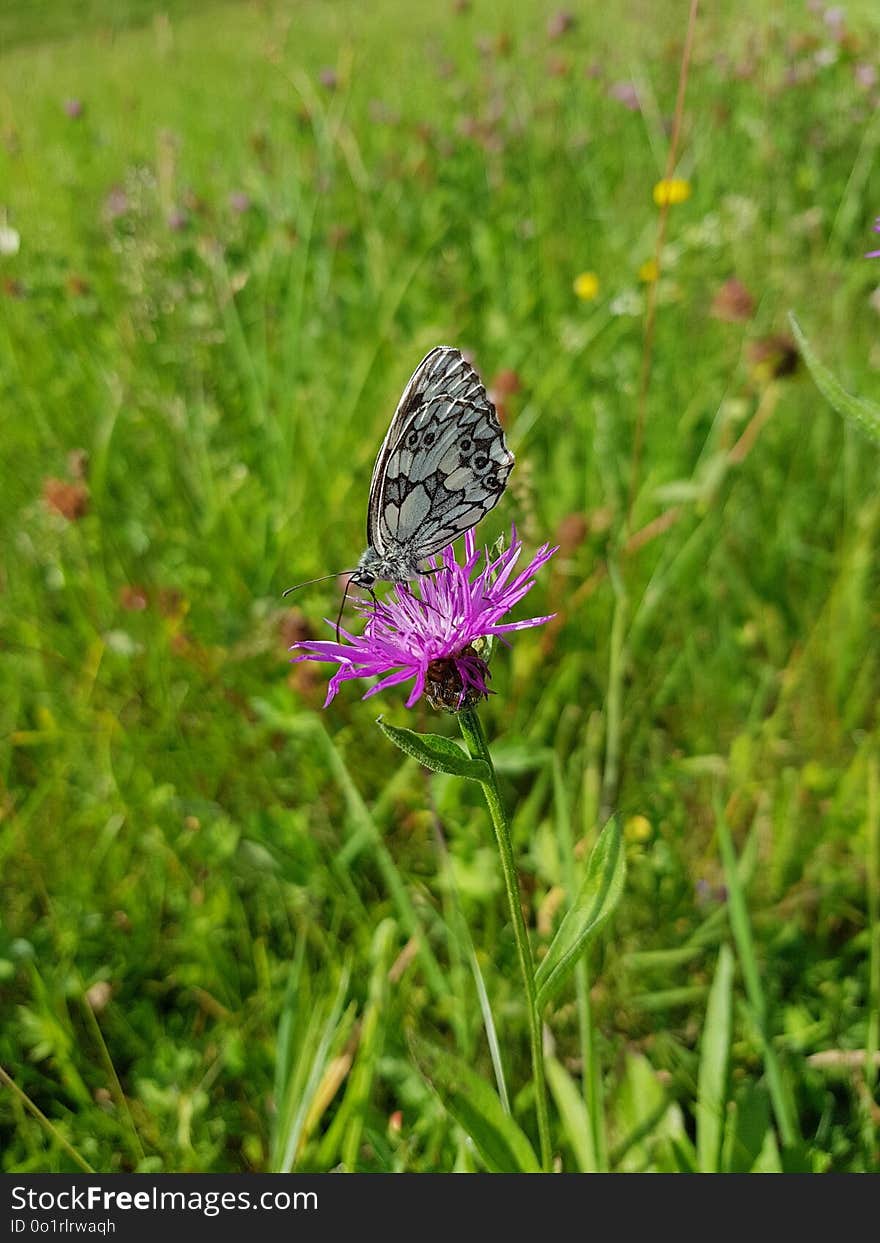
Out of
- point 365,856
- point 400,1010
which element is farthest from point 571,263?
point 400,1010

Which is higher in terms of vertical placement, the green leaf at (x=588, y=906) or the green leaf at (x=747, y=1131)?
the green leaf at (x=588, y=906)

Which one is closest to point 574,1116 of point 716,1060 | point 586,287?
point 716,1060

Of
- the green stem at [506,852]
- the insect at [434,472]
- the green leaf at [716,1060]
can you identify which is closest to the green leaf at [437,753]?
the green stem at [506,852]

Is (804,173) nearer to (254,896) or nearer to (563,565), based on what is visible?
(563,565)

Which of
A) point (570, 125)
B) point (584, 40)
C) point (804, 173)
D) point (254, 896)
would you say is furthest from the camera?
point (584, 40)

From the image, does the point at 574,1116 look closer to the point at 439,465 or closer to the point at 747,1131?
the point at 747,1131

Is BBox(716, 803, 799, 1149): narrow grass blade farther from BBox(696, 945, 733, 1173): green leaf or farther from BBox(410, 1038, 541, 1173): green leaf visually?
BBox(410, 1038, 541, 1173): green leaf

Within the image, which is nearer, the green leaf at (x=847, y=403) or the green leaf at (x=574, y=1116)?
the green leaf at (x=847, y=403)

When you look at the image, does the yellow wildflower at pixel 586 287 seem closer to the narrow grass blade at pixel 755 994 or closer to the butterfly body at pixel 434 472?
the butterfly body at pixel 434 472
